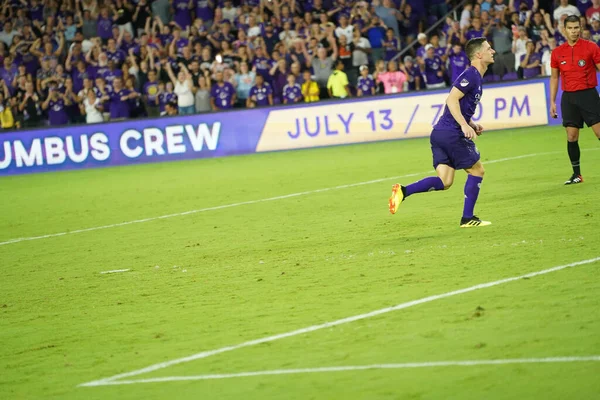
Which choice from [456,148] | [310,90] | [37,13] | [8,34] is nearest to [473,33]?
[310,90]

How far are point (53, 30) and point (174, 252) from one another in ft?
64.7

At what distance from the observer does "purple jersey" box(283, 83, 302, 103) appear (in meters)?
24.8

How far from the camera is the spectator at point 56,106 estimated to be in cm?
2686

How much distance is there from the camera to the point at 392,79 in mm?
24391

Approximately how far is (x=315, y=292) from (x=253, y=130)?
55.5 feet

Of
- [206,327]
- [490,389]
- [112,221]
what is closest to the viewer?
[490,389]

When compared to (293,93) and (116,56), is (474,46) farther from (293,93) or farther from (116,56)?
(116,56)

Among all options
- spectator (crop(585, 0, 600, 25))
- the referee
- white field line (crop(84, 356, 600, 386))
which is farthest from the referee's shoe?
spectator (crop(585, 0, 600, 25))

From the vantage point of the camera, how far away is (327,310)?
7.61m

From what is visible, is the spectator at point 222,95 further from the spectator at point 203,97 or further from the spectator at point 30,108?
the spectator at point 30,108

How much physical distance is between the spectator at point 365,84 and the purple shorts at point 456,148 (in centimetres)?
1391

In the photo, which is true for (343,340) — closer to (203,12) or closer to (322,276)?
(322,276)

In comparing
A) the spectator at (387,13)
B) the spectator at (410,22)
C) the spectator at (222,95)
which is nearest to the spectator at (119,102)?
the spectator at (222,95)

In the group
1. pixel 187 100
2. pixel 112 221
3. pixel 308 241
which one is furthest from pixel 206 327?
pixel 187 100
